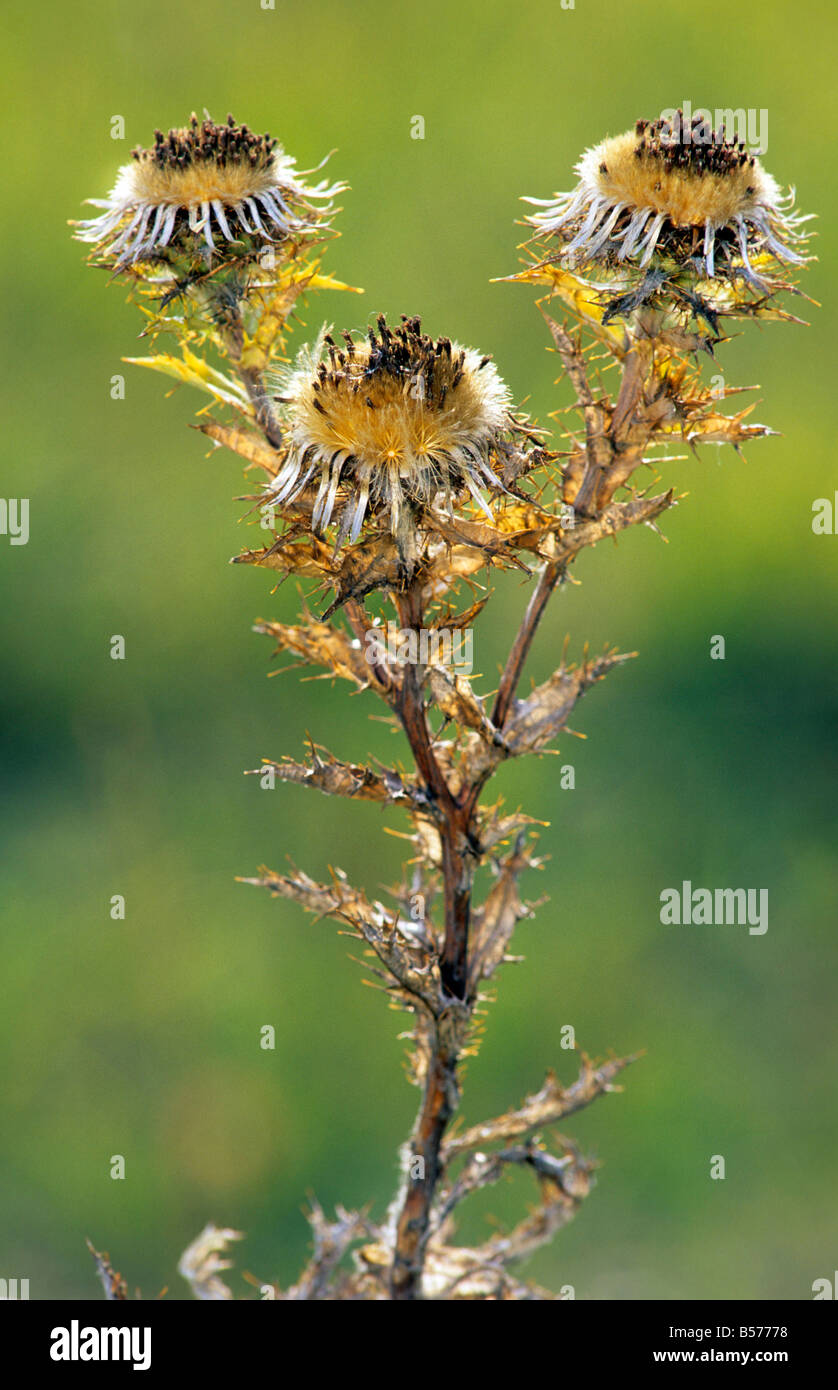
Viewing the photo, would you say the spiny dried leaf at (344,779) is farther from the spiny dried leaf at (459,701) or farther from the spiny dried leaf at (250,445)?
the spiny dried leaf at (250,445)

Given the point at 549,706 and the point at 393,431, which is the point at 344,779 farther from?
the point at 393,431

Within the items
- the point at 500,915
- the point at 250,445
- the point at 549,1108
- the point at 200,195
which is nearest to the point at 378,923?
the point at 500,915

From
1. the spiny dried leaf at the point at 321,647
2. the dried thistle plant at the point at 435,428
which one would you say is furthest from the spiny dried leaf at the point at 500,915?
the spiny dried leaf at the point at 321,647

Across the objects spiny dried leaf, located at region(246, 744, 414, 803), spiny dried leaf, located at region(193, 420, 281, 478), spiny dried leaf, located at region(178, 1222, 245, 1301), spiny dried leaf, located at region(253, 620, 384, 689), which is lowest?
spiny dried leaf, located at region(178, 1222, 245, 1301)

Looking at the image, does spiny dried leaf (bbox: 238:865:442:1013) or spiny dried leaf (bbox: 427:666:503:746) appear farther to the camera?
spiny dried leaf (bbox: 238:865:442:1013)

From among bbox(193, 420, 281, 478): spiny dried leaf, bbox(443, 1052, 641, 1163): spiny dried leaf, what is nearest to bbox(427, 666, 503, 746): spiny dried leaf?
bbox(193, 420, 281, 478): spiny dried leaf

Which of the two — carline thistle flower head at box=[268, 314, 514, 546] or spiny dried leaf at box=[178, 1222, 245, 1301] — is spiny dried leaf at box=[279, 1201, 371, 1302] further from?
carline thistle flower head at box=[268, 314, 514, 546]

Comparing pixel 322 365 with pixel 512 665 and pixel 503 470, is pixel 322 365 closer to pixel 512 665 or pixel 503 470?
pixel 503 470

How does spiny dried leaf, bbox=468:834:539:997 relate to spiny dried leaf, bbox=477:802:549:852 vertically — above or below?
below
